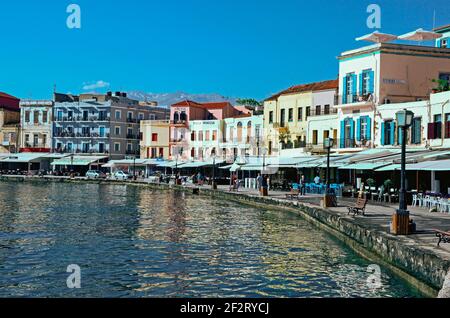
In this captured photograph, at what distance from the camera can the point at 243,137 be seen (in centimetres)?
6109

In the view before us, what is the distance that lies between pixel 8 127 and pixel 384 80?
214ft

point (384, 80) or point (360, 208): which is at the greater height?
point (384, 80)

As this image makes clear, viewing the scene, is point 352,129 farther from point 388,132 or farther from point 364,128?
point 388,132

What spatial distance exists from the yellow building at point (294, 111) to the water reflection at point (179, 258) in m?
22.6

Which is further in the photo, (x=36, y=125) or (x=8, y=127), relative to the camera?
(x=8, y=127)

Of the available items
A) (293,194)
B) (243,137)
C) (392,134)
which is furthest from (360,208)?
(243,137)

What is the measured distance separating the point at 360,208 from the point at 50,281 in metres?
12.6

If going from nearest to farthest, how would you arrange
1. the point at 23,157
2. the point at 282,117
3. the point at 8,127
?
the point at 282,117
the point at 23,157
the point at 8,127

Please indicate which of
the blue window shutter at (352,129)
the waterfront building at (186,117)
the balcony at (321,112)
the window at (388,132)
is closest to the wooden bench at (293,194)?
the window at (388,132)

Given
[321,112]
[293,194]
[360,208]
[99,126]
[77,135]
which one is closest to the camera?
[360,208]

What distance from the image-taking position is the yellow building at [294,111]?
47406 millimetres

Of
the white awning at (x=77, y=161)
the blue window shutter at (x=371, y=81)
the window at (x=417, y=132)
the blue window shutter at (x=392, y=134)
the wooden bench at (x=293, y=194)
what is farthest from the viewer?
the white awning at (x=77, y=161)

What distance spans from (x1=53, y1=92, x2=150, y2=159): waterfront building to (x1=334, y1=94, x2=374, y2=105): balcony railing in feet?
154

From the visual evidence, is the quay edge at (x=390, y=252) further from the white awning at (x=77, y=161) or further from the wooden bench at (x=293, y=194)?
the white awning at (x=77, y=161)
